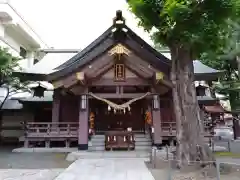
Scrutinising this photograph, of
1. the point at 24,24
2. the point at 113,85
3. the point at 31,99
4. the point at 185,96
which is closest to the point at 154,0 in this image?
the point at 185,96

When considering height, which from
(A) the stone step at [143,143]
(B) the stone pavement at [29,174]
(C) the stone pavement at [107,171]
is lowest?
(C) the stone pavement at [107,171]

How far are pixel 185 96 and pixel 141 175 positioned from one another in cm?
304

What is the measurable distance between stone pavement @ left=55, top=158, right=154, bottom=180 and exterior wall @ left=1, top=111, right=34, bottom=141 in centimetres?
1176

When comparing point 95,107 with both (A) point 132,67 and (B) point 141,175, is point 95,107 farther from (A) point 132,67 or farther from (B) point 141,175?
(B) point 141,175

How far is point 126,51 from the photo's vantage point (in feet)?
43.0

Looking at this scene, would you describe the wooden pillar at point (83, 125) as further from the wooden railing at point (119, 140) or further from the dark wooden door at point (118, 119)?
the dark wooden door at point (118, 119)

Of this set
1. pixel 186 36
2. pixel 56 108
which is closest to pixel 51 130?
pixel 56 108

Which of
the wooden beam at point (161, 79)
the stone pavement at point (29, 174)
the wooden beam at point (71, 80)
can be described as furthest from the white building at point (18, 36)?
the stone pavement at point (29, 174)

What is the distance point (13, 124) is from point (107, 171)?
46.8ft

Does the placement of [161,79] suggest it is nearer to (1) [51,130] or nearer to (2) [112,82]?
(2) [112,82]

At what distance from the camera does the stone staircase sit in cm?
1311

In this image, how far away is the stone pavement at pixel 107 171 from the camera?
723 cm

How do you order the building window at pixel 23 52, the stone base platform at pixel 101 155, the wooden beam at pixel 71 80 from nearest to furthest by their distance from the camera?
1. the stone base platform at pixel 101 155
2. the wooden beam at pixel 71 80
3. the building window at pixel 23 52

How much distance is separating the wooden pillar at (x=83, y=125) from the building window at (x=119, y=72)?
2037 mm
